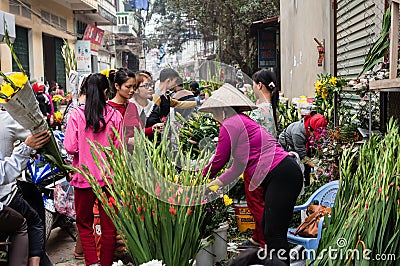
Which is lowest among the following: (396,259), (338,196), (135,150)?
(396,259)

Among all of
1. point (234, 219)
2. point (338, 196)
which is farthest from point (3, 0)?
Answer: point (338, 196)

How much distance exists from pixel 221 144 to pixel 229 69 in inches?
41.2

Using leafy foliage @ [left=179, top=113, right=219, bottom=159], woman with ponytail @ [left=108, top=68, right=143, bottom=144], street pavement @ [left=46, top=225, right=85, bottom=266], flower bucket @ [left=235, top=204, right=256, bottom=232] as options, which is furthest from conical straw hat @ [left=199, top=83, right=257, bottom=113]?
street pavement @ [left=46, top=225, right=85, bottom=266]

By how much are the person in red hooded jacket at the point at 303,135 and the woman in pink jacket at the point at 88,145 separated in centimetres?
298

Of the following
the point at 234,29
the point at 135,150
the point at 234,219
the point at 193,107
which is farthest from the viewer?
the point at 234,29

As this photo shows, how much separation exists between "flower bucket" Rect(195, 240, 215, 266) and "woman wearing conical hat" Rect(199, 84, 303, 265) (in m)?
0.69

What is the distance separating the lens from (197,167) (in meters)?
3.53

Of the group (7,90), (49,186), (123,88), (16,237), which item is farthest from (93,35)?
(7,90)

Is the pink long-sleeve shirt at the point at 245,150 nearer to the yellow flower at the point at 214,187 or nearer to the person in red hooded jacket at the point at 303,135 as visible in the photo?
the yellow flower at the point at 214,187

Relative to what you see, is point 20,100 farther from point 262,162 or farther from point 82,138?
point 262,162

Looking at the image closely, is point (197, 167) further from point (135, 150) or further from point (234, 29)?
point (234, 29)

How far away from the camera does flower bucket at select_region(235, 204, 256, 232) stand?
5.26 meters

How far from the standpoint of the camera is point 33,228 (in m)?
3.96

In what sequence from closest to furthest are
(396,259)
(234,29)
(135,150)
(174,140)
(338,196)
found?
(396,259) < (338,196) < (135,150) < (174,140) < (234,29)
